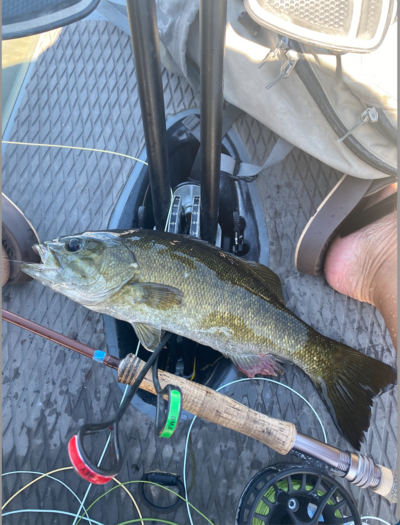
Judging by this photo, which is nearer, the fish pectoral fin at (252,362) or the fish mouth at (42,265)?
the fish mouth at (42,265)

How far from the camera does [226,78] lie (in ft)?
6.31

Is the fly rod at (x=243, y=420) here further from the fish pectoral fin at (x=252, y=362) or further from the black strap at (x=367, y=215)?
the black strap at (x=367, y=215)

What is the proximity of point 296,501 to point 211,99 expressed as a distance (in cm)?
169

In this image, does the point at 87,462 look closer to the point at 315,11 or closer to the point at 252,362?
the point at 252,362

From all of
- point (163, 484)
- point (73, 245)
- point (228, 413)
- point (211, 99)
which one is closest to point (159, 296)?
point (73, 245)

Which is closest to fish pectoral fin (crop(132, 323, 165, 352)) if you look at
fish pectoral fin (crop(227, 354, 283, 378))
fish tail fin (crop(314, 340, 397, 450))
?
fish pectoral fin (crop(227, 354, 283, 378))

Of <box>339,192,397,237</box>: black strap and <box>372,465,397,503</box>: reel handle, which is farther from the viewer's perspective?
<box>339,192,397,237</box>: black strap

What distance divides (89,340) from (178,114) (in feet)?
4.99

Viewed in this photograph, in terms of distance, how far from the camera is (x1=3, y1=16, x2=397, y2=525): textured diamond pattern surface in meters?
1.71

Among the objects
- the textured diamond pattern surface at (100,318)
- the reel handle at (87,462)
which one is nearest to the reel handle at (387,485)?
the textured diamond pattern surface at (100,318)

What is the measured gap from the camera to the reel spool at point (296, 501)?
56.2 inches

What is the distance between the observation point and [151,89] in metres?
1.26

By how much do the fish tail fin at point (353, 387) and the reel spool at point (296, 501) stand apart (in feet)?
0.81

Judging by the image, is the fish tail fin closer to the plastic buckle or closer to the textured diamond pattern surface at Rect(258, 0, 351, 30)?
the plastic buckle
